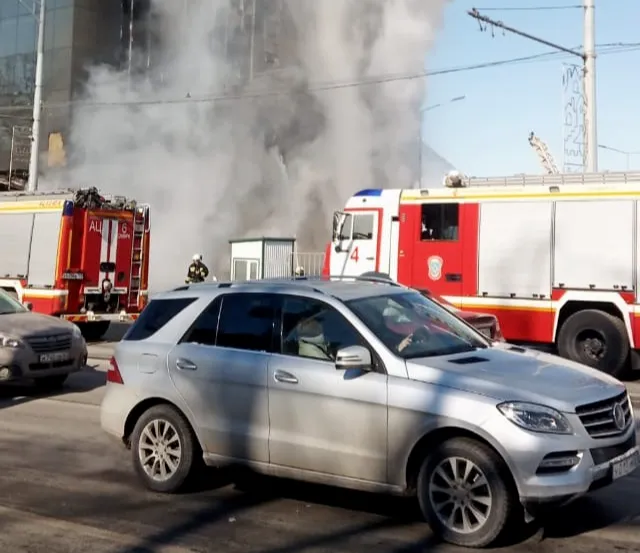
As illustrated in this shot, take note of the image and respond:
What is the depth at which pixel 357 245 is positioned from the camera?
590 inches

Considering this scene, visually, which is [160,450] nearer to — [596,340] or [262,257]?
[596,340]

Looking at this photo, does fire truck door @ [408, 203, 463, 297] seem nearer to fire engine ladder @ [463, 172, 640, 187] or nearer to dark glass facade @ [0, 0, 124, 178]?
fire engine ladder @ [463, 172, 640, 187]

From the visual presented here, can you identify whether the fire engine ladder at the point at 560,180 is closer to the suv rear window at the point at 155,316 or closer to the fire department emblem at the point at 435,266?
the fire department emblem at the point at 435,266

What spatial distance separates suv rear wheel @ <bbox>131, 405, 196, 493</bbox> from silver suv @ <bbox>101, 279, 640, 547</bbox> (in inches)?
0.5

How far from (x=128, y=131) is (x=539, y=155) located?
24062 mm

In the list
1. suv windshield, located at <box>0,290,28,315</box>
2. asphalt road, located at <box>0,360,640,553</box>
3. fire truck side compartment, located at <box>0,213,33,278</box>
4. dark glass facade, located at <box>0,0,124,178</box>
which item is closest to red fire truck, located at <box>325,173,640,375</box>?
suv windshield, located at <box>0,290,28,315</box>

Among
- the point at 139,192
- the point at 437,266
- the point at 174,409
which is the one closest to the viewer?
the point at 174,409

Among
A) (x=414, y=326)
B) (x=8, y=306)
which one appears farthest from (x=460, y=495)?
(x=8, y=306)

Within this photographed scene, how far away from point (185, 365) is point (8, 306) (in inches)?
248

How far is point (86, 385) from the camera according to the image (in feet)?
36.9

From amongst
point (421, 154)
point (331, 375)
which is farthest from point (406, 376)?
point (421, 154)

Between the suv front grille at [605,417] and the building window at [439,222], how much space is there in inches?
361

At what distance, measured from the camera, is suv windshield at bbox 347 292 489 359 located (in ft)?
17.3

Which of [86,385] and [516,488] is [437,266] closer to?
[86,385]
